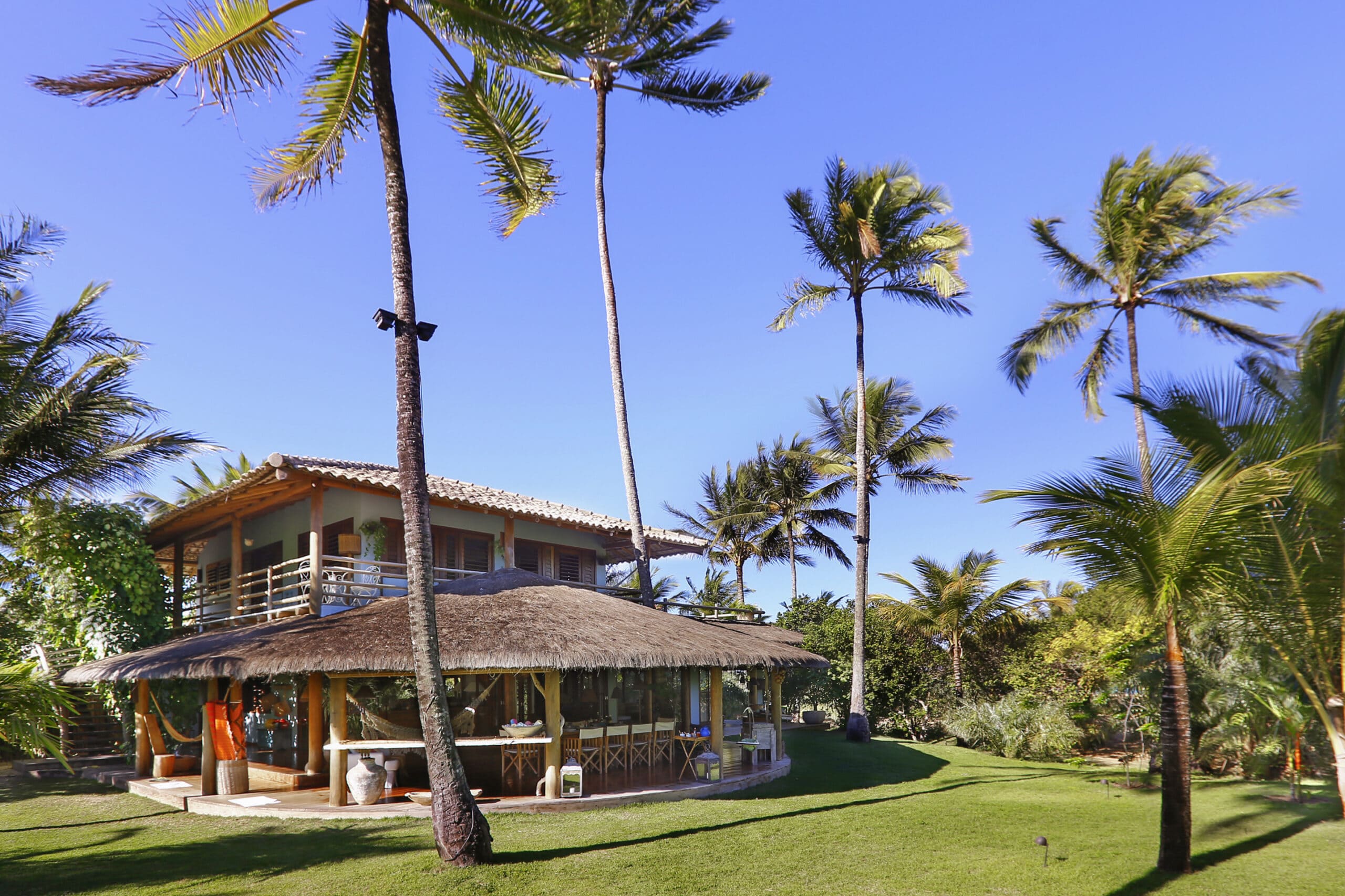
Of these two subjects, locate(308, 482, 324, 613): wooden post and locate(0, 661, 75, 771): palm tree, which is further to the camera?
locate(308, 482, 324, 613): wooden post

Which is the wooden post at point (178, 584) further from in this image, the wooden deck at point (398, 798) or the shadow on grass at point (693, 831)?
the shadow on grass at point (693, 831)

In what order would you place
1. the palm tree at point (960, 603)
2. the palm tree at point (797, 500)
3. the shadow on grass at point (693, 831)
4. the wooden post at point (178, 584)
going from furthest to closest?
1. the palm tree at point (797, 500)
2. the palm tree at point (960, 603)
3. the wooden post at point (178, 584)
4. the shadow on grass at point (693, 831)

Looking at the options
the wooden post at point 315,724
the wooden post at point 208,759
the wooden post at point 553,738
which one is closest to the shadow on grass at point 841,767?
the wooden post at point 553,738

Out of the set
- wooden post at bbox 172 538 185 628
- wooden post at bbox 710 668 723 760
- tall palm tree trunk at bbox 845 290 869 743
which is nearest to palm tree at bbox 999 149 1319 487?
tall palm tree trunk at bbox 845 290 869 743

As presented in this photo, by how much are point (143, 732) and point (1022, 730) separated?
18.7 m

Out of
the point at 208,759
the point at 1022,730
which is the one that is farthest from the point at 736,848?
the point at 1022,730

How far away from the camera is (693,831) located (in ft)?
35.7

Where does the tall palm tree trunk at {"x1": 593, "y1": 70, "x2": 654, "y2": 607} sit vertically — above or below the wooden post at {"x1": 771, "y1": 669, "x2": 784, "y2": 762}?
above

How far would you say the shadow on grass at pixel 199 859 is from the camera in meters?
8.63

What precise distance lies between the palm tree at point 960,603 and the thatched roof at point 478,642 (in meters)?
10.7

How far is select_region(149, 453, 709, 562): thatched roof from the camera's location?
15.1 metres

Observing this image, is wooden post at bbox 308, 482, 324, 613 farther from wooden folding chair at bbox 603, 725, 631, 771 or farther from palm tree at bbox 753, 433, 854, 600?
palm tree at bbox 753, 433, 854, 600

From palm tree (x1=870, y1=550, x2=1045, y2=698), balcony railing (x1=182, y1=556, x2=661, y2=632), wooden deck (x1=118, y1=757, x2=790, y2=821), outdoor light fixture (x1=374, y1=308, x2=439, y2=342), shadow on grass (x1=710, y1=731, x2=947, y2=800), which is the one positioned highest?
outdoor light fixture (x1=374, y1=308, x2=439, y2=342)

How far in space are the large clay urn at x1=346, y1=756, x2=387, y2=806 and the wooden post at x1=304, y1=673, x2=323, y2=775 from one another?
145cm
